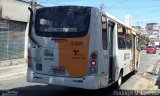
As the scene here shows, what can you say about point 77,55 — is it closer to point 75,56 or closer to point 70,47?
point 75,56

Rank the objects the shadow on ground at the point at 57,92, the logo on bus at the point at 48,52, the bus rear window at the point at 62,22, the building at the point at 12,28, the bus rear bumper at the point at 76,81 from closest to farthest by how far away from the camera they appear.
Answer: the bus rear bumper at the point at 76,81, the bus rear window at the point at 62,22, the logo on bus at the point at 48,52, the shadow on ground at the point at 57,92, the building at the point at 12,28

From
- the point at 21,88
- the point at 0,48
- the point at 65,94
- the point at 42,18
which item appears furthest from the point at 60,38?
the point at 0,48

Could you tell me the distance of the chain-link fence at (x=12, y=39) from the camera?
1154 inches

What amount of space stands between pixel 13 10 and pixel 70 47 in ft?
66.6

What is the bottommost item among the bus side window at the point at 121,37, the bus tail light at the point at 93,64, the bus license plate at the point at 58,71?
the bus license plate at the point at 58,71

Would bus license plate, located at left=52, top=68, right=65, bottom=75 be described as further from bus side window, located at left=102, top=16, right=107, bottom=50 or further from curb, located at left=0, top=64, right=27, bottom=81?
curb, located at left=0, top=64, right=27, bottom=81

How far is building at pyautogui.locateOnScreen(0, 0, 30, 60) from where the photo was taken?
95.5ft

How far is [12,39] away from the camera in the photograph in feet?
101

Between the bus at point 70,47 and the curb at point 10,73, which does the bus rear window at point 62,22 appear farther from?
the curb at point 10,73

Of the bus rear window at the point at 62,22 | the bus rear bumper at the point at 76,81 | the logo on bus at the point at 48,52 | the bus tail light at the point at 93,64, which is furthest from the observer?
the logo on bus at the point at 48,52

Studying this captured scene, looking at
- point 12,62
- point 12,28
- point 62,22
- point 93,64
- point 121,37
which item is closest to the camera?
point 93,64

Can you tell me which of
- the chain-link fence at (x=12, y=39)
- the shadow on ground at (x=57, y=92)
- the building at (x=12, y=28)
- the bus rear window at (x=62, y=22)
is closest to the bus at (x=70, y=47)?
the bus rear window at (x=62, y=22)

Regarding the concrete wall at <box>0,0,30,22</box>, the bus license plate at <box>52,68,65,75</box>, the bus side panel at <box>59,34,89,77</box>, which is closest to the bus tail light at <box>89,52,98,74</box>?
the bus side panel at <box>59,34,89,77</box>

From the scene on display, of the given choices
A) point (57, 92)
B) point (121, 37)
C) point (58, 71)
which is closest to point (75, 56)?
point (58, 71)
